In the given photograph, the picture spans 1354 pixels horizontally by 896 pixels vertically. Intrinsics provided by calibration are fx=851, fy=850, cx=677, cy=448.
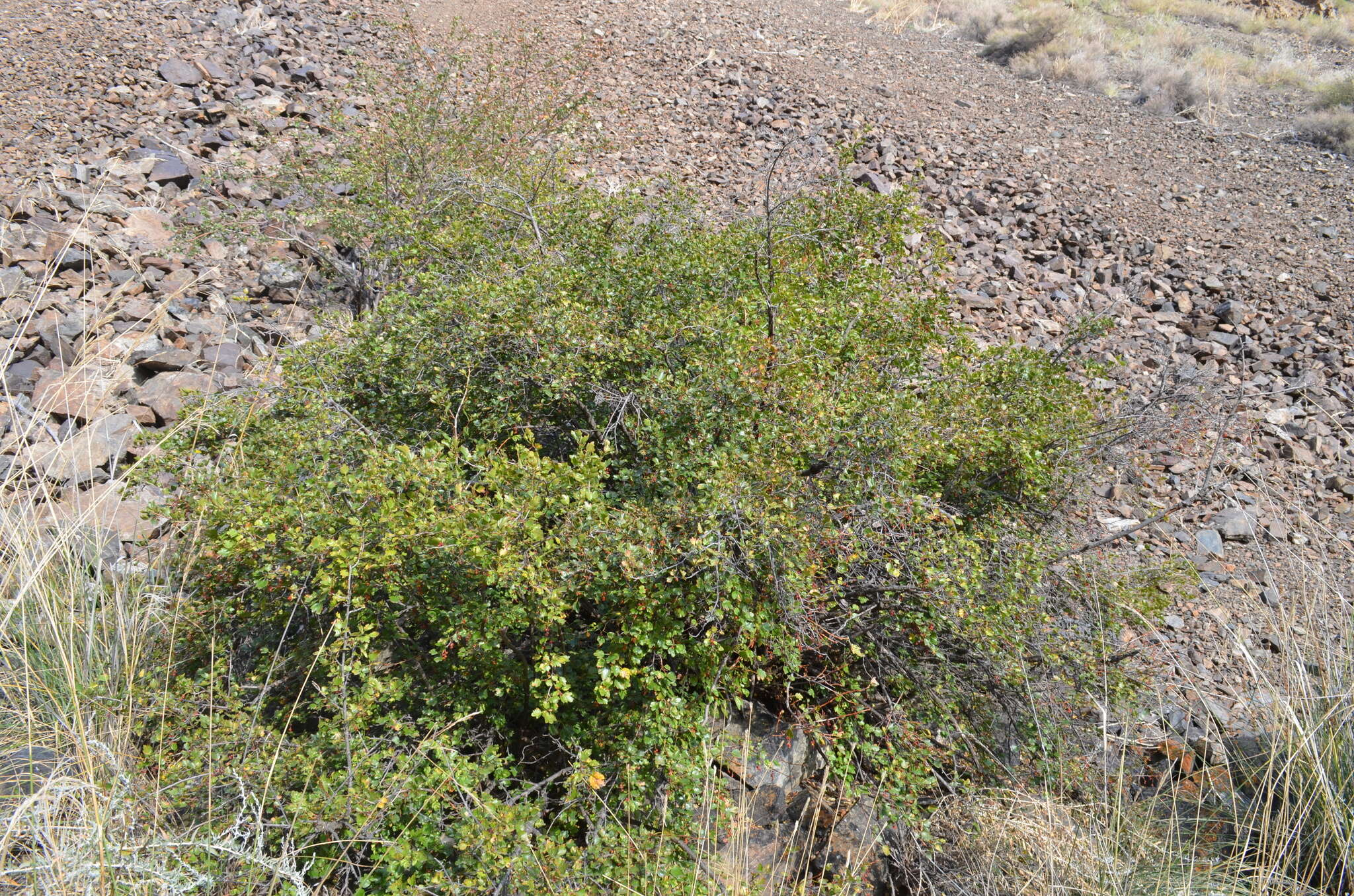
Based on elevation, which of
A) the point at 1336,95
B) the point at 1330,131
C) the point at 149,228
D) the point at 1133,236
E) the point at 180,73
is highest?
the point at 1336,95

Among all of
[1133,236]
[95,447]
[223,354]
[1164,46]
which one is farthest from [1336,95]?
[95,447]

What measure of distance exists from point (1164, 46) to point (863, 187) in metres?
9.13

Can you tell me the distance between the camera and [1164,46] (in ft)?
37.4

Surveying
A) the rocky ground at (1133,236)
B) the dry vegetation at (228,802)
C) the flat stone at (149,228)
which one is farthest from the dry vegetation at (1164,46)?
the flat stone at (149,228)

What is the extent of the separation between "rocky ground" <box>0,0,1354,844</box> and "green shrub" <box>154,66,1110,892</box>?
789 mm

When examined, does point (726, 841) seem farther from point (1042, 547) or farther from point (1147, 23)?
point (1147, 23)

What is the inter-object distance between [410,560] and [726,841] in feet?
4.42

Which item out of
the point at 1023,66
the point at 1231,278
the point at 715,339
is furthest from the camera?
the point at 1023,66

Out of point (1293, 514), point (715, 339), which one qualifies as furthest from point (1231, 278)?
point (715, 339)

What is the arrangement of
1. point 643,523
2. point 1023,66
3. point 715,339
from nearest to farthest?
point 643,523, point 715,339, point 1023,66

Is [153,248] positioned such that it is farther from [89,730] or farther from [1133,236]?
[1133,236]

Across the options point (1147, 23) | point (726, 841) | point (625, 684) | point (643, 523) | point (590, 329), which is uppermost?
point (1147, 23)

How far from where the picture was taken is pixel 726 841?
273 cm

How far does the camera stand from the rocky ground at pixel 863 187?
4.28 metres
